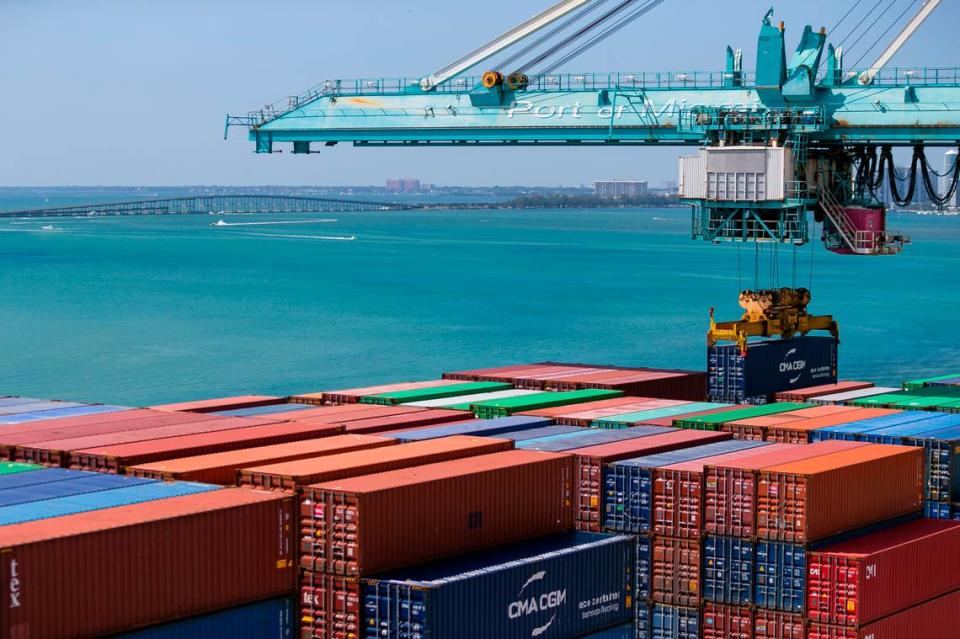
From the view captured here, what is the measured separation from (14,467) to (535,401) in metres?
16.0

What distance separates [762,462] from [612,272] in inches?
5482

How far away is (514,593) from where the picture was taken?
69.0 ft

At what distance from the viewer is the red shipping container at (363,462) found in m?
21.7

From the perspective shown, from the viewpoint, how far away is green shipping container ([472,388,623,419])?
35031 millimetres

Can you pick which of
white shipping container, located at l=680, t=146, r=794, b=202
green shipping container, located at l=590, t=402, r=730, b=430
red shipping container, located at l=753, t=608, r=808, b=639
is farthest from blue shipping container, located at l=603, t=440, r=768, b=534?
white shipping container, located at l=680, t=146, r=794, b=202

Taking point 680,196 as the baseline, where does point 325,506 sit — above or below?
below

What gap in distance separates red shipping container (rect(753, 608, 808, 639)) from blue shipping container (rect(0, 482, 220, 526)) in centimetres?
1023

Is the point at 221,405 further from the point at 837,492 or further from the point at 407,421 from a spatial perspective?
the point at 837,492

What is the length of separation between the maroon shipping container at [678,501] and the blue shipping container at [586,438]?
2316 millimetres

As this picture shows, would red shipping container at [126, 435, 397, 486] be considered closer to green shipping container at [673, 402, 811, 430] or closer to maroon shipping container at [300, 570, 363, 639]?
maroon shipping container at [300, 570, 363, 639]

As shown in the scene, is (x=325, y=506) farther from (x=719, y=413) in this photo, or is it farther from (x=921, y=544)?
(x=719, y=413)

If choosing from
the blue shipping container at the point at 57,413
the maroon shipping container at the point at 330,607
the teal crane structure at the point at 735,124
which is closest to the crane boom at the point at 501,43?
the teal crane structure at the point at 735,124

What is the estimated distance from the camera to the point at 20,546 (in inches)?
676

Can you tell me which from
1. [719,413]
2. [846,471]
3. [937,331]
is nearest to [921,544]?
[846,471]
